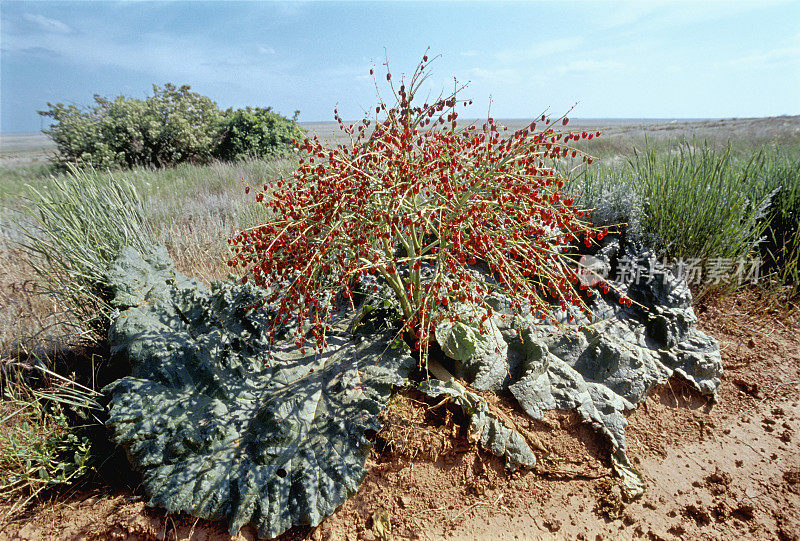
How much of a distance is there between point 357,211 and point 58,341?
2.35m

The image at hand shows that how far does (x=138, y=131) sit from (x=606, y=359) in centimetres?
1283

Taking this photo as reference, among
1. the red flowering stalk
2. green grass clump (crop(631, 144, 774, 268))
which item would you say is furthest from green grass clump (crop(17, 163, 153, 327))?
green grass clump (crop(631, 144, 774, 268))

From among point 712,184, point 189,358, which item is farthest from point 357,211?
point 712,184

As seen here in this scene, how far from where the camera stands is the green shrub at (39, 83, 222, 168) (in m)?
11.1

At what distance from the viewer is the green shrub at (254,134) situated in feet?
39.7

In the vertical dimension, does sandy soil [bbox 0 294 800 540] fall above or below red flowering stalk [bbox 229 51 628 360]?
below

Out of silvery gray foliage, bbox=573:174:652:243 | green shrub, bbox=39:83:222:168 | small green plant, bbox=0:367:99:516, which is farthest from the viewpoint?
green shrub, bbox=39:83:222:168

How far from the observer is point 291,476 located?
1.88 meters

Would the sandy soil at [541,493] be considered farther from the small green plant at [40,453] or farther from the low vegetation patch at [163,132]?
the low vegetation patch at [163,132]

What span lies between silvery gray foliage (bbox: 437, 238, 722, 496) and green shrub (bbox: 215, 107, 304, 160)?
35.3 feet

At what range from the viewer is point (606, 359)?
2.53 metres

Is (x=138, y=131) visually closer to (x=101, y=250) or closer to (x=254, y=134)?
(x=254, y=134)

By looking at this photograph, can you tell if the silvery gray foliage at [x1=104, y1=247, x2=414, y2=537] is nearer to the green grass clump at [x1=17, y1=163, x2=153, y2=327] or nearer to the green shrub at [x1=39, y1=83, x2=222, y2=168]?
the green grass clump at [x1=17, y1=163, x2=153, y2=327]

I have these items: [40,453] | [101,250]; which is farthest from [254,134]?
[40,453]
